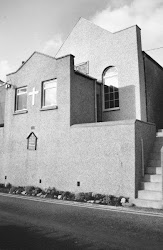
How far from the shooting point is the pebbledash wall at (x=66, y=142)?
905 cm

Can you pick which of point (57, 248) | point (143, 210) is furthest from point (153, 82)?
point (57, 248)

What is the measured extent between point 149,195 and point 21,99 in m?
10.0

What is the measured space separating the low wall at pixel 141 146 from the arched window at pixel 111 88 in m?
4.40

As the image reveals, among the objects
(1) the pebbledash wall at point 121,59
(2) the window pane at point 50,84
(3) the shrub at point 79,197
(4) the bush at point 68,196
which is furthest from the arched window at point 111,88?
(3) the shrub at point 79,197

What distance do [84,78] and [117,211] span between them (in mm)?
8002

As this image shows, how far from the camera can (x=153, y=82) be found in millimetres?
14664

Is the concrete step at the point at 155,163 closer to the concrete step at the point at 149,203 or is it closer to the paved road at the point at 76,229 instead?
the concrete step at the point at 149,203

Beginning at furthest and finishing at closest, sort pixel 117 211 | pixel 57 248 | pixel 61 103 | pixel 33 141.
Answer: pixel 33 141 < pixel 61 103 < pixel 117 211 < pixel 57 248

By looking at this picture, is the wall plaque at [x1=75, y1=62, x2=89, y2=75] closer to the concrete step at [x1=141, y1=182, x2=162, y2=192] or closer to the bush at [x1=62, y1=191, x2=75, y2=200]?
the bush at [x1=62, y1=191, x2=75, y2=200]

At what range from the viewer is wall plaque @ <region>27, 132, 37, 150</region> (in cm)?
1258

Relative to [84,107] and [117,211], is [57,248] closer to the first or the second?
[117,211]

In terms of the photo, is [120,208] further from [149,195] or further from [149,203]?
[149,195]

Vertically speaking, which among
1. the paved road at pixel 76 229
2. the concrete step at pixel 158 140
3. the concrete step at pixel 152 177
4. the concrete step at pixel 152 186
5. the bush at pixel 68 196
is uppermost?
the concrete step at pixel 158 140

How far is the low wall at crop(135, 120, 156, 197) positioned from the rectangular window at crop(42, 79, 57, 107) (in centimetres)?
524
